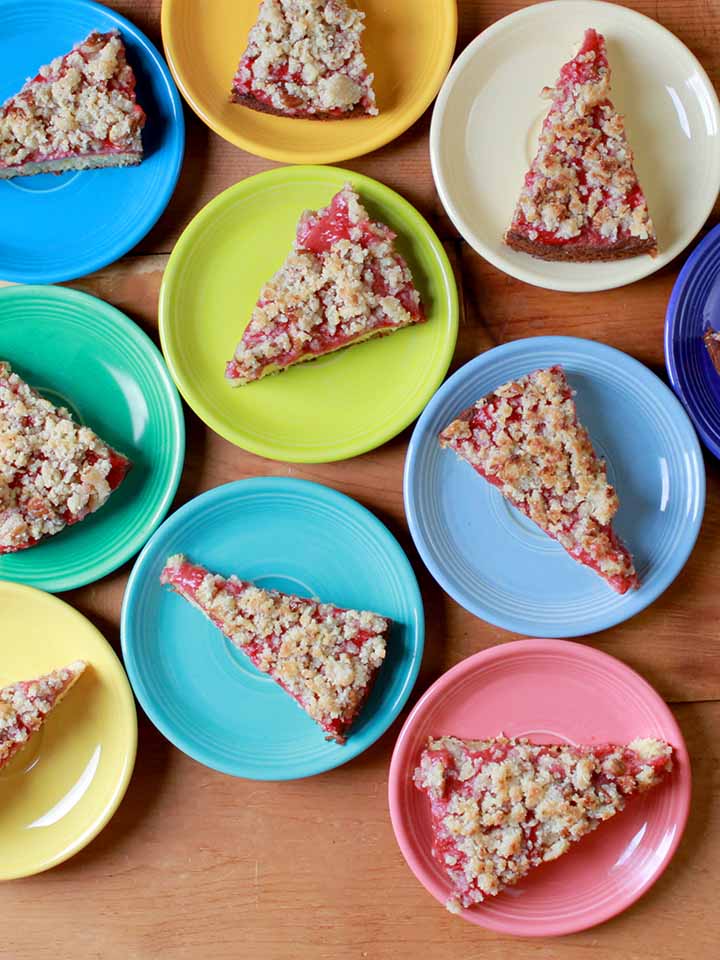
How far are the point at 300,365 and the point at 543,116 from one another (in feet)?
3.65

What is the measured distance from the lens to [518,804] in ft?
8.14

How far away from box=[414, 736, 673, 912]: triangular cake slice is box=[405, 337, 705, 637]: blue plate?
1.35ft

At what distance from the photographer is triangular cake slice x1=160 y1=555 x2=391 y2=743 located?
253 centimetres

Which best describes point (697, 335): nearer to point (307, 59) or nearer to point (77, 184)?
point (307, 59)

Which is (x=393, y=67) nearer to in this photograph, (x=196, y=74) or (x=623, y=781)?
(x=196, y=74)

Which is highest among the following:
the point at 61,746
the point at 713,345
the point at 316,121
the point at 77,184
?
the point at 316,121

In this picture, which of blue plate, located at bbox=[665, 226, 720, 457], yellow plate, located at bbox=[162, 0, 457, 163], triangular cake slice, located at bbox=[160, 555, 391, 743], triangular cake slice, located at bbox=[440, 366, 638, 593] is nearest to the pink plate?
triangular cake slice, located at bbox=[160, 555, 391, 743]

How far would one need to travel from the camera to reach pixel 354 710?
2.54 meters

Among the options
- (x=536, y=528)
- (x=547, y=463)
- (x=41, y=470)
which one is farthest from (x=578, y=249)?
(x=41, y=470)

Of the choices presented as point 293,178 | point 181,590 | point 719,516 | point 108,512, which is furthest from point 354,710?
point 293,178

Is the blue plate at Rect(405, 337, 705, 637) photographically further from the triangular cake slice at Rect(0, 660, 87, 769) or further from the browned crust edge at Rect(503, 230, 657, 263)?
the triangular cake slice at Rect(0, 660, 87, 769)

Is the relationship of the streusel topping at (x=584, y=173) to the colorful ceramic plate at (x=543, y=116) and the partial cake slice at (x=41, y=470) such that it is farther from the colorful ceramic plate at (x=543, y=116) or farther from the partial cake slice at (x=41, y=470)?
the partial cake slice at (x=41, y=470)

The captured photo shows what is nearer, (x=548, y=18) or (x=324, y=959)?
(x=548, y=18)

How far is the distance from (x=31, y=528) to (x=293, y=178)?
138 cm
